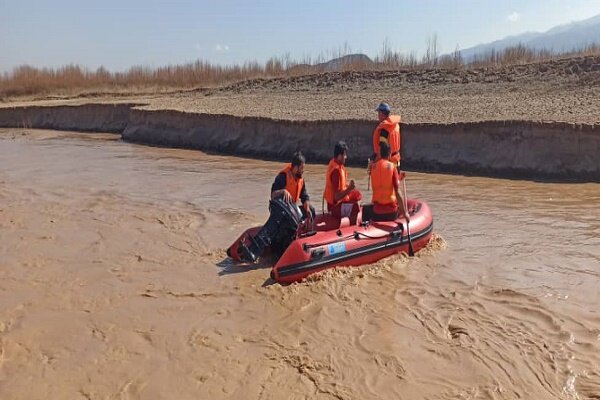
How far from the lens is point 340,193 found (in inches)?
293

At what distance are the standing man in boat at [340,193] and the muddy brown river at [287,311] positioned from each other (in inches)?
31.1

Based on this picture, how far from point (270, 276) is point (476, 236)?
127 inches

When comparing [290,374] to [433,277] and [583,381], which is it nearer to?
[583,381]

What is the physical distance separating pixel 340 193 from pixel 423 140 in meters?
7.25

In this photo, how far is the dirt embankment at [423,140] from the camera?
40.3ft

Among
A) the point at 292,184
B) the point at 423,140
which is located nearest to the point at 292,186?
the point at 292,184

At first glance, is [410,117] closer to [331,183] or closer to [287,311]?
[331,183]

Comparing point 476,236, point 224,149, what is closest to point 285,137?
point 224,149

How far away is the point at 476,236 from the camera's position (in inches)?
339

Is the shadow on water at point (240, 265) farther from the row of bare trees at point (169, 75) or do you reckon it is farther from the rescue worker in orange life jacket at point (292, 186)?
the row of bare trees at point (169, 75)

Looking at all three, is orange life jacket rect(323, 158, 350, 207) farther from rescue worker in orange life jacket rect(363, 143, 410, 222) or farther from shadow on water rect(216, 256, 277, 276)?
shadow on water rect(216, 256, 277, 276)

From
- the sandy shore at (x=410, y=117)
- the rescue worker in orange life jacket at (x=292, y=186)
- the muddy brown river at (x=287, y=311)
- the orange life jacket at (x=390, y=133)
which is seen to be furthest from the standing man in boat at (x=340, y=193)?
the sandy shore at (x=410, y=117)

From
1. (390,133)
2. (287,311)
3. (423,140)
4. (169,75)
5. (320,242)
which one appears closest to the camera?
(287,311)

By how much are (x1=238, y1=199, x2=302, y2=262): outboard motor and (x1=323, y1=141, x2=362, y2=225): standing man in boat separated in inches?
22.3
